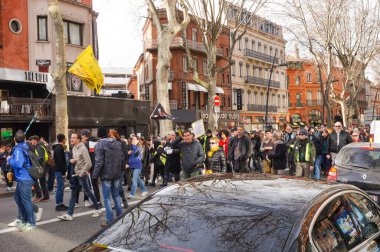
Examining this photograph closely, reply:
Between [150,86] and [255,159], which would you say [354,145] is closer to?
[255,159]

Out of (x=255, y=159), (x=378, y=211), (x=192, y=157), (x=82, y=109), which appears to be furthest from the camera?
(x=82, y=109)

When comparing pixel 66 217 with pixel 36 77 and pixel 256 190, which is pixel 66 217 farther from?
pixel 36 77

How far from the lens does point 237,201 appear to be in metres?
3.16

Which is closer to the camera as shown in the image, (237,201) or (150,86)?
(237,201)

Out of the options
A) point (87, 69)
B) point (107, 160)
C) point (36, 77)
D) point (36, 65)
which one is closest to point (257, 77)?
point (36, 65)

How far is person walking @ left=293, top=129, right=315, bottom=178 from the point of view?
11516mm

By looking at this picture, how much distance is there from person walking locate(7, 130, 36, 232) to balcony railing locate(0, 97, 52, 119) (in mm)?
15048

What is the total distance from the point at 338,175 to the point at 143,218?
578cm

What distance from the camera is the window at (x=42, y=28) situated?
2804 centimetres

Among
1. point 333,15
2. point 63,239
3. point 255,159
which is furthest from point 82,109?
point 63,239

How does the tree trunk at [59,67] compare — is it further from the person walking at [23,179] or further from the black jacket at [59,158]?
the person walking at [23,179]

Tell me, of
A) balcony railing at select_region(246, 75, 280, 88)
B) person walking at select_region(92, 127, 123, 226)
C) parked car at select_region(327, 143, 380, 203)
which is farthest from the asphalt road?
balcony railing at select_region(246, 75, 280, 88)

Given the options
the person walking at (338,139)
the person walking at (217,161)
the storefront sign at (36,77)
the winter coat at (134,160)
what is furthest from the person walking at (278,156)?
the storefront sign at (36,77)

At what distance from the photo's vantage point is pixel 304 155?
454 inches
